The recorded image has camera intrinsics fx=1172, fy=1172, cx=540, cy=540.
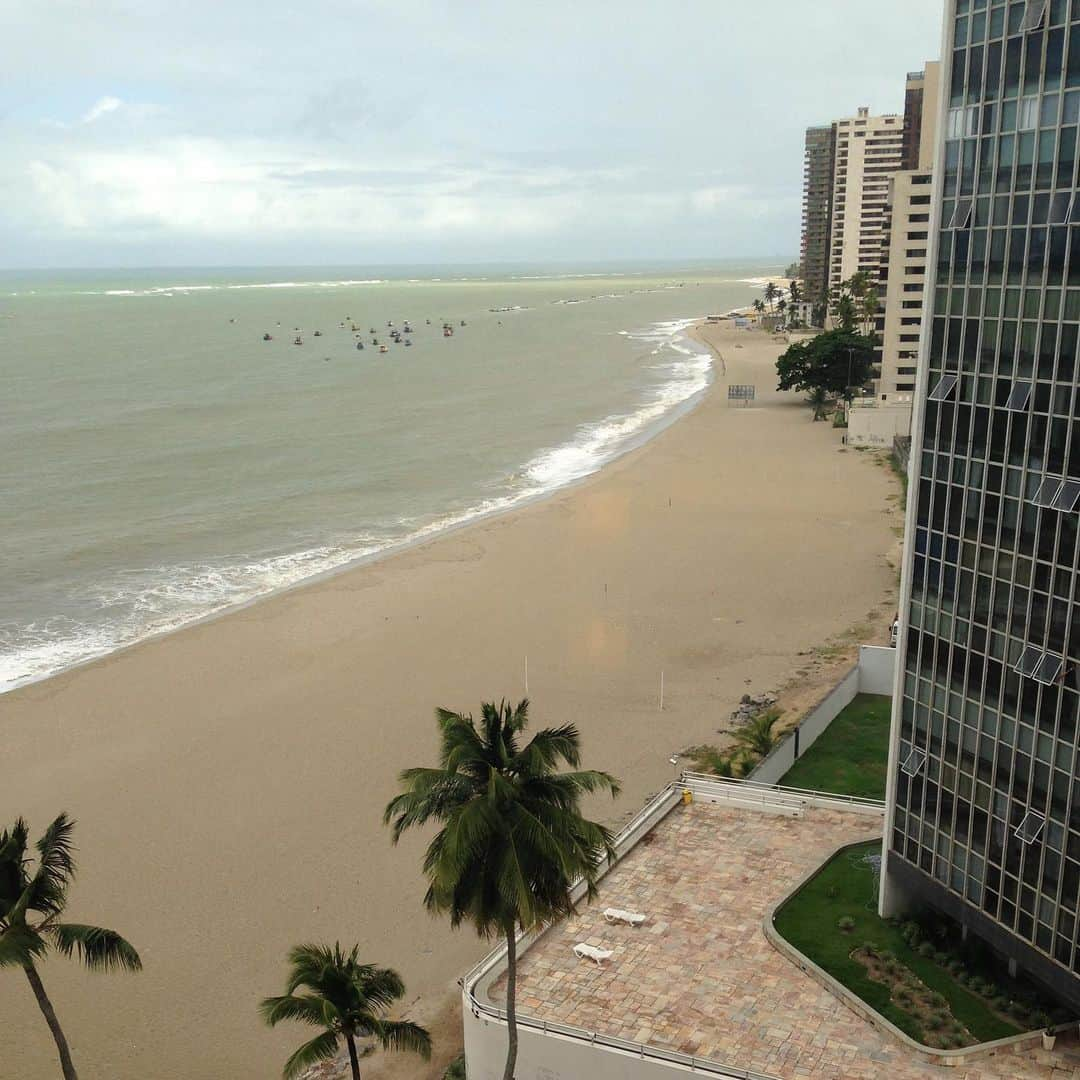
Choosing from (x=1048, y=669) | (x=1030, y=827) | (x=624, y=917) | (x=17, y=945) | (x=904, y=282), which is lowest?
(x=624, y=917)

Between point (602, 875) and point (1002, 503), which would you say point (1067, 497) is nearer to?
point (1002, 503)

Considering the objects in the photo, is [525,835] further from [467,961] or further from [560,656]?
[560,656]

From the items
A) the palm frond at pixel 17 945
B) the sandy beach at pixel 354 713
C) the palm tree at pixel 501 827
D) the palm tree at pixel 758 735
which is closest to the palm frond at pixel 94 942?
the palm frond at pixel 17 945

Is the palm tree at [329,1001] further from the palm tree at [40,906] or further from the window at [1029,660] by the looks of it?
the window at [1029,660]

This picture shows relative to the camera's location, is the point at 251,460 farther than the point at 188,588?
Yes

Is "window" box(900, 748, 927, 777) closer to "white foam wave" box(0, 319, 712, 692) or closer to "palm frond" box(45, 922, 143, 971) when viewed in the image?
"palm frond" box(45, 922, 143, 971)

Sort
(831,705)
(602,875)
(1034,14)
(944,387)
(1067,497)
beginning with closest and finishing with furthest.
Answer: (1034,14) < (1067,497) < (944,387) < (602,875) < (831,705)

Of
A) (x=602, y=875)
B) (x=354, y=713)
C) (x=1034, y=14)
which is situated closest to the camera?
(x=1034, y=14)

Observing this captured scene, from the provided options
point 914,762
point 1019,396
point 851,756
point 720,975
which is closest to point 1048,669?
point 914,762
